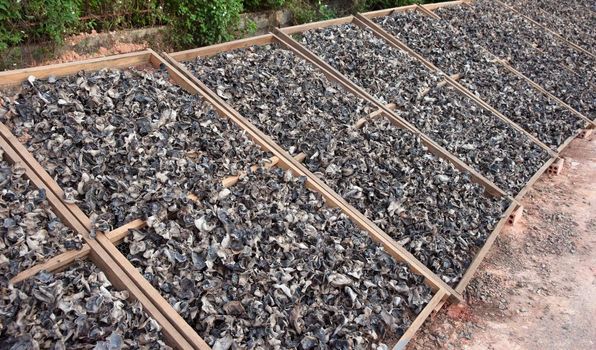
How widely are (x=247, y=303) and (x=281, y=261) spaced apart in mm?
355

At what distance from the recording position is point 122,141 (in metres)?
2.79

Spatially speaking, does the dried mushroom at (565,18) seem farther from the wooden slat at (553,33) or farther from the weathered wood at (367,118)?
the weathered wood at (367,118)

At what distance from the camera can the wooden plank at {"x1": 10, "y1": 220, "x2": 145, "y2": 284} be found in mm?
2012

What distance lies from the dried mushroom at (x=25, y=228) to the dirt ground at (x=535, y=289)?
191cm

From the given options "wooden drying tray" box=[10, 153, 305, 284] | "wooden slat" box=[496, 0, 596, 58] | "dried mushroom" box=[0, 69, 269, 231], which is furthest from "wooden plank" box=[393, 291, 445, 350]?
"wooden slat" box=[496, 0, 596, 58]

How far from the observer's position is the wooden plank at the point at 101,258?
2.02 m

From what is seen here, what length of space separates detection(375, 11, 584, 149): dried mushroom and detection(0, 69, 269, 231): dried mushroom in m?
3.17

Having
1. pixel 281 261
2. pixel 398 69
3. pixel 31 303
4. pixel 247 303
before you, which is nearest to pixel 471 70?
pixel 398 69

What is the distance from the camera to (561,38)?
768 centimetres

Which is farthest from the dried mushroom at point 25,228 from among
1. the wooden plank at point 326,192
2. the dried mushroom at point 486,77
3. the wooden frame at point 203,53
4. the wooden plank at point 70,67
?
the dried mushroom at point 486,77

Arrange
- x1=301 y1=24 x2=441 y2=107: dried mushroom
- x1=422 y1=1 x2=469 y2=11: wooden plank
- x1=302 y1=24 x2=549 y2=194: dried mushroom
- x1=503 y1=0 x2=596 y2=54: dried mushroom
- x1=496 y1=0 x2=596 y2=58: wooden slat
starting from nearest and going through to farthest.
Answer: x1=302 y1=24 x2=549 y2=194: dried mushroom
x1=301 y1=24 x2=441 y2=107: dried mushroom
x1=422 y1=1 x2=469 y2=11: wooden plank
x1=496 y1=0 x2=596 y2=58: wooden slat
x1=503 y1=0 x2=596 y2=54: dried mushroom

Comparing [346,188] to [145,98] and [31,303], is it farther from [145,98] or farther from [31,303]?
[31,303]

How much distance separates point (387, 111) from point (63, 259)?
287 centimetres

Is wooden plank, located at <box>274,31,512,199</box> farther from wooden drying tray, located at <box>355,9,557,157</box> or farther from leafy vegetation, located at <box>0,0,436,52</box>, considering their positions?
wooden drying tray, located at <box>355,9,557,157</box>
